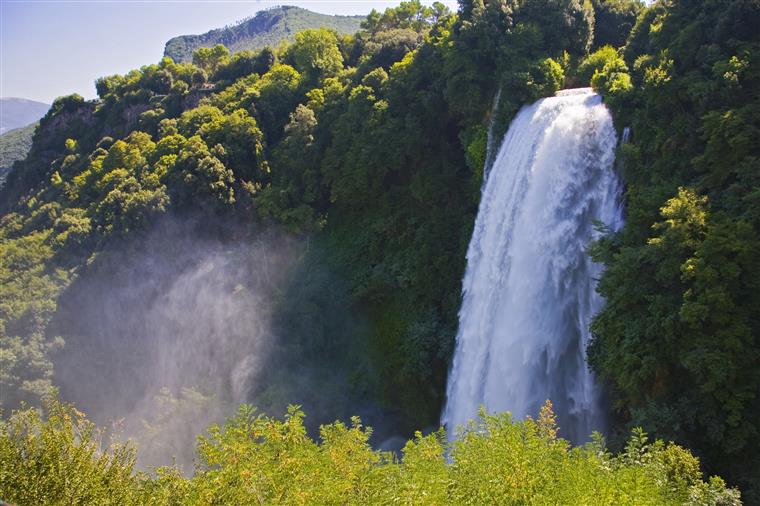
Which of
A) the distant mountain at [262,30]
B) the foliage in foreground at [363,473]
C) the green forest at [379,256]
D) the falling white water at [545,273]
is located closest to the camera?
the foliage in foreground at [363,473]

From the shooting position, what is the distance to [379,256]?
3123 centimetres

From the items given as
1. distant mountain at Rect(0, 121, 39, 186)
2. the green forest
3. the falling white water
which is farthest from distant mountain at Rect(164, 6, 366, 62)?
the falling white water

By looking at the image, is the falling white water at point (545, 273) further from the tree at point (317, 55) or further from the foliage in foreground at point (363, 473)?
the tree at point (317, 55)

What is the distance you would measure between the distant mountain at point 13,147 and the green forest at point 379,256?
35.3 m

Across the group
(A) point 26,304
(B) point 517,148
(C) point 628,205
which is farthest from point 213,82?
(C) point 628,205

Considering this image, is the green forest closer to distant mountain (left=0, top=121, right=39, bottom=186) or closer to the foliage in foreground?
the foliage in foreground

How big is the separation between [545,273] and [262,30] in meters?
120

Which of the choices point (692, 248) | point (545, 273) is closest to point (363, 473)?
point (692, 248)

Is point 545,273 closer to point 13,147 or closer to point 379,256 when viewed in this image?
point 379,256

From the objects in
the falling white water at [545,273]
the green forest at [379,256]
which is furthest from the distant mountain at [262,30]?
the falling white water at [545,273]

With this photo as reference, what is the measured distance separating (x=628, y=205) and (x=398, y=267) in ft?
45.9

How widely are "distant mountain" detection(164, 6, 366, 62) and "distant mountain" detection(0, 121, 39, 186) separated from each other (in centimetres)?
3460

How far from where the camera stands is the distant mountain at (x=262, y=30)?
115688 mm

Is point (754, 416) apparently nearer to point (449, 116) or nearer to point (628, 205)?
point (628, 205)
